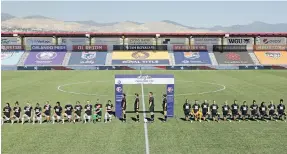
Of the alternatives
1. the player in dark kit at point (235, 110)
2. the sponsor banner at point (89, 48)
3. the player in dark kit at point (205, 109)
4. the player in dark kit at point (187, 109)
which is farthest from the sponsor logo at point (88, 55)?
the player in dark kit at point (235, 110)

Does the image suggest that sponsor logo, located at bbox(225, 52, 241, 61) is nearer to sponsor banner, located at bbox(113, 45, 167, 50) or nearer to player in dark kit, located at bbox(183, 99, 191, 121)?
sponsor banner, located at bbox(113, 45, 167, 50)

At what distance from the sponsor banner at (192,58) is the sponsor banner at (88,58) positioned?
15125 mm

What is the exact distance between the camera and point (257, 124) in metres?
A: 23.4

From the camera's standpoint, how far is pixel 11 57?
74500 mm

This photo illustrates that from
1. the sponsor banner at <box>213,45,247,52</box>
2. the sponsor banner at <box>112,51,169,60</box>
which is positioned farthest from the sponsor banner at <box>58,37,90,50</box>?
the sponsor banner at <box>213,45,247,52</box>

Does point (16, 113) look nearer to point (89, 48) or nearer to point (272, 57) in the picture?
point (89, 48)

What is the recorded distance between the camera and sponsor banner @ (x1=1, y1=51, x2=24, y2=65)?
72250mm

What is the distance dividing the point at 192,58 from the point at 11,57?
36819 millimetres

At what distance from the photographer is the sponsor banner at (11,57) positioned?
237 feet

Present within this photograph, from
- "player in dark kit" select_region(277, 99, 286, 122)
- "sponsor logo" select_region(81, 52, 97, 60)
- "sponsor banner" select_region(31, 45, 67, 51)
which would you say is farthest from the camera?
"sponsor banner" select_region(31, 45, 67, 51)

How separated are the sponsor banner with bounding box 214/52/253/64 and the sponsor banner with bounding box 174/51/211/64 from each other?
2.45m

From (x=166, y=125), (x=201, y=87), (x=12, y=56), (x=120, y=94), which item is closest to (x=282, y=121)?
(x=166, y=125)

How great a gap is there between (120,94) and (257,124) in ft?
30.0

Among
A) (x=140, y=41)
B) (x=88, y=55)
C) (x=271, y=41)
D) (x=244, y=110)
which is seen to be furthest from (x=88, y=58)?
(x=244, y=110)
